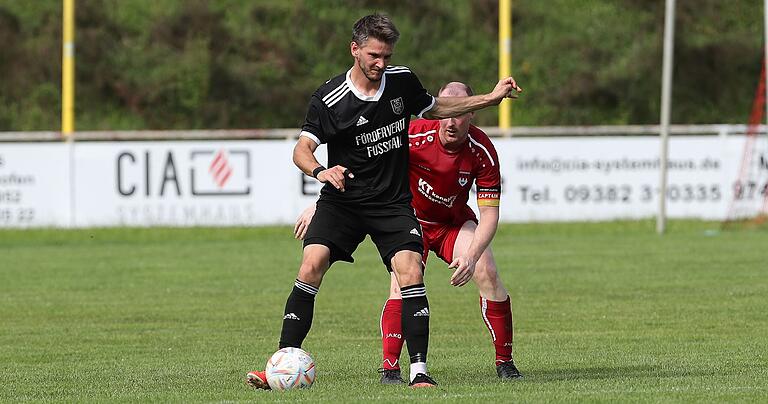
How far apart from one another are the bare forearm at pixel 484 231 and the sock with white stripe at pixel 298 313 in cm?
100

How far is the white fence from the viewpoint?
85.4 ft

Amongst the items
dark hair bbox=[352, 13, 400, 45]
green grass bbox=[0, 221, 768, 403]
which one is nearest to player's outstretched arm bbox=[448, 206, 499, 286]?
green grass bbox=[0, 221, 768, 403]

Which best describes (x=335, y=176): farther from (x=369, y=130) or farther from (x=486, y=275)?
(x=486, y=275)

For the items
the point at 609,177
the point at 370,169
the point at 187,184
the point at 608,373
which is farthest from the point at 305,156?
the point at 609,177

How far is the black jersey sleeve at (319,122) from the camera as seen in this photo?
8859 mm

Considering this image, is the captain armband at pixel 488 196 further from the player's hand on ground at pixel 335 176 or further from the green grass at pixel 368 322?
the player's hand on ground at pixel 335 176

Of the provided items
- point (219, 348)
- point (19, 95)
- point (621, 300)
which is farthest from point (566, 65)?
point (219, 348)

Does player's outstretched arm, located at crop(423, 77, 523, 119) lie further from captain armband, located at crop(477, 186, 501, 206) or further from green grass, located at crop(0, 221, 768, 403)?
green grass, located at crop(0, 221, 768, 403)

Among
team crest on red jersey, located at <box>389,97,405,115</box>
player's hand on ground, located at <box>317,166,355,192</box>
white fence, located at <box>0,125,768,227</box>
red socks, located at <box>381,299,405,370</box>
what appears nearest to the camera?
player's hand on ground, located at <box>317,166,355,192</box>

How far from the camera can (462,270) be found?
9.10 m

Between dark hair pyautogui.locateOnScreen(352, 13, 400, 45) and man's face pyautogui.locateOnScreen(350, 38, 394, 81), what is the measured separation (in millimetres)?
25

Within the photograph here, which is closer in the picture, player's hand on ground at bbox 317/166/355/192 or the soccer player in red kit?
player's hand on ground at bbox 317/166/355/192

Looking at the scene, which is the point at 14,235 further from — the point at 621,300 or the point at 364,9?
the point at 364,9

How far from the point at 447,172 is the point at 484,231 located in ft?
1.64
